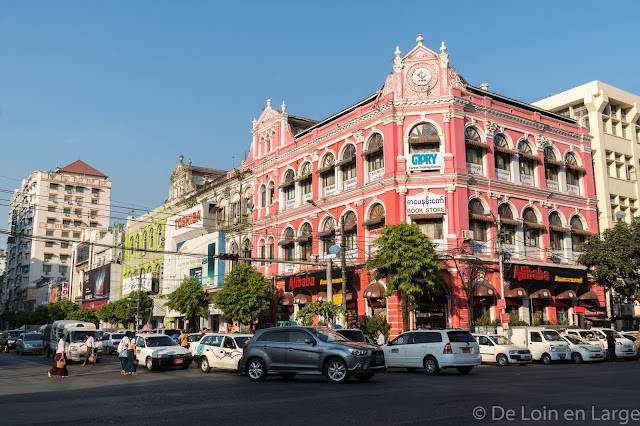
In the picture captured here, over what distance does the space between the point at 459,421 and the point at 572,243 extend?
36671mm

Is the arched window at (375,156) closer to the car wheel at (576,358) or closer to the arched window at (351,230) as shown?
the arched window at (351,230)

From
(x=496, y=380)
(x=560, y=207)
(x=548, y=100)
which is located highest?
(x=548, y=100)

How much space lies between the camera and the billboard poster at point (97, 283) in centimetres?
8045

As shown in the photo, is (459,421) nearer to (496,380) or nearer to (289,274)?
(496,380)

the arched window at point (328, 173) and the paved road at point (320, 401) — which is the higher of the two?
the arched window at point (328, 173)

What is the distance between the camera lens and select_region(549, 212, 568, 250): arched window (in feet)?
135

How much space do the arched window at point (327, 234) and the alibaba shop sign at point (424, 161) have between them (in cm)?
756

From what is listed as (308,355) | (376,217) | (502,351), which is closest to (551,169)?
(376,217)

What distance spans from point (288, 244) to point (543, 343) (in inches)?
885

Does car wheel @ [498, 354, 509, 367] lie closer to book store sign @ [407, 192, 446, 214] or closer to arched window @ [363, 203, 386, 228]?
book store sign @ [407, 192, 446, 214]

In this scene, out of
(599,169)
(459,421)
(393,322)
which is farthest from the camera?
(599,169)

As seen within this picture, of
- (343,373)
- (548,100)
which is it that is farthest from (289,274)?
(548,100)

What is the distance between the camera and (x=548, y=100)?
58719 mm

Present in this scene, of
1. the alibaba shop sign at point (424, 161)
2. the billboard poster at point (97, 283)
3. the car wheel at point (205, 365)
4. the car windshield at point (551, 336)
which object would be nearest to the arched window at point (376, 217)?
the alibaba shop sign at point (424, 161)
